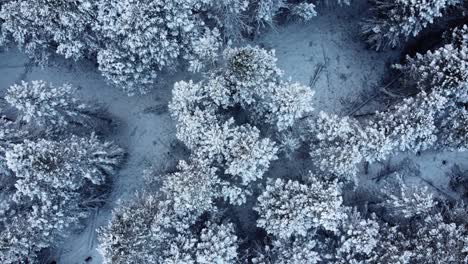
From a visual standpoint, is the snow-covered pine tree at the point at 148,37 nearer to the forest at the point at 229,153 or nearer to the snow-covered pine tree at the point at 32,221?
the forest at the point at 229,153

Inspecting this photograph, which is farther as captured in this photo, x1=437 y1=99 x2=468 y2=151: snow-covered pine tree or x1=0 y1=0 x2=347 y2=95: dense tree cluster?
x1=437 y1=99 x2=468 y2=151: snow-covered pine tree

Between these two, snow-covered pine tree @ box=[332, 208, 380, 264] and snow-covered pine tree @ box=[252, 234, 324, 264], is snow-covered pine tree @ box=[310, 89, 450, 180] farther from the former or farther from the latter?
snow-covered pine tree @ box=[252, 234, 324, 264]

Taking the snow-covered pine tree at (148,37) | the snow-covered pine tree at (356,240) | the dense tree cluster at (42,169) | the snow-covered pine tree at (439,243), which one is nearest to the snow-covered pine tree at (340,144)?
the snow-covered pine tree at (356,240)

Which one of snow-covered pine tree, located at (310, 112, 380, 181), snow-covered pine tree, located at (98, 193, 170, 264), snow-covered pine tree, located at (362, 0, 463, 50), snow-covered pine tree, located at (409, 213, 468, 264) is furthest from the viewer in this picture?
snow-covered pine tree, located at (362, 0, 463, 50)

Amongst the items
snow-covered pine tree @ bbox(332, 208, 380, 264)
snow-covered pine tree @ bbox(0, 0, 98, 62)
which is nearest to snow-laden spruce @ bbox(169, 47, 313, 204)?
snow-covered pine tree @ bbox(332, 208, 380, 264)

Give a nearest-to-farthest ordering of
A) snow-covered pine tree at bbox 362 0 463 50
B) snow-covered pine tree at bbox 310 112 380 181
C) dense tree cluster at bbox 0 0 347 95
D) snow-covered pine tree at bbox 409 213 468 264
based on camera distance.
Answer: snow-covered pine tree at bbox 409 213 468 264, dense tree cluster at bbox 0 0 347 95, snow-covered pine tree at bbox 310 112 380 181, snow-covered pine tree at bbox 362 0 463 50

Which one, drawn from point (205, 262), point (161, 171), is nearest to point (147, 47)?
point (161, 171)
